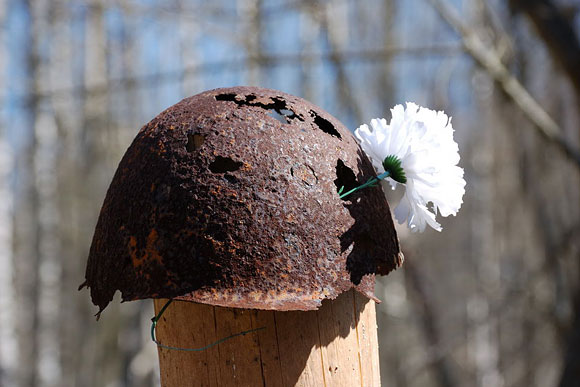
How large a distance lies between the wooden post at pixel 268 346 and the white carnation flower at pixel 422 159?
28cm

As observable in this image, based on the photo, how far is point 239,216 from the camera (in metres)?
1.11

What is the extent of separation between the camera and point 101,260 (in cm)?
124

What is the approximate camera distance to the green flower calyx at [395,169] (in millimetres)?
1356

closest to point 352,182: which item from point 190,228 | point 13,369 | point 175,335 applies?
point 190,228

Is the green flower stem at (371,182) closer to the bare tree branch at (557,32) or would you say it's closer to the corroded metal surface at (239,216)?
the corroded metal surface at (239,216)

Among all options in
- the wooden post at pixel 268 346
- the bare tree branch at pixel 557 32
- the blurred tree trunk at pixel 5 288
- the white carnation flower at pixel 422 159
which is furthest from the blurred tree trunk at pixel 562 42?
the blurred tree trunk at pixel 5 288

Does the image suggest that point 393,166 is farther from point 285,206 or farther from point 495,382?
point 495,382

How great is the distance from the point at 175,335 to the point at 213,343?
0.13 m

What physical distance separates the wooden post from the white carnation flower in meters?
0.28

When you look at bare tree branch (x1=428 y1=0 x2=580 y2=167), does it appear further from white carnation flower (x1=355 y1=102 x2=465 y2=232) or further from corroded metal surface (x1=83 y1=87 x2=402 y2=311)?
corroded metal surface (x1=83 y1=87 x2=402 y2=311)

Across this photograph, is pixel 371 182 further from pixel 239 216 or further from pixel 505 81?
pixel 505 81

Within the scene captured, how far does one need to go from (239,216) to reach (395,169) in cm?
47

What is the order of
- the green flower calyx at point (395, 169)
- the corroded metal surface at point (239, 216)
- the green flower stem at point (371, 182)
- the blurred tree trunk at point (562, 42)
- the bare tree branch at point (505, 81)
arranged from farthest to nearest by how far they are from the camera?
the blurred tree trunk at point (562, 42) < the bare tree branch at point (505, 81) < the green flower calyx at point (395, 169) < the green flower stem at point (371, 182) < the corroded metal surface at point (239, 216)

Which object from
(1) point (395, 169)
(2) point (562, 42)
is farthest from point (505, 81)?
(1) point (395, 169)
